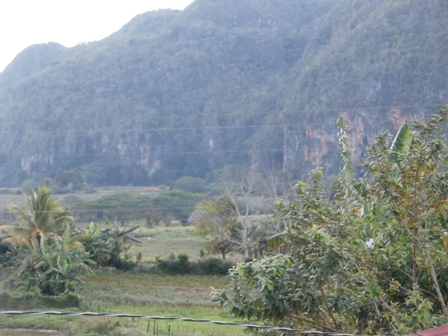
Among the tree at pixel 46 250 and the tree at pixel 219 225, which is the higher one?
the tree at pixel 46 250

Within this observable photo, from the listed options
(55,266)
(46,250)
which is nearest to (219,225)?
(55,266)

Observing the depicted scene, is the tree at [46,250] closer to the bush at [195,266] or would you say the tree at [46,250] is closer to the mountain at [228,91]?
the bush at [195,266]

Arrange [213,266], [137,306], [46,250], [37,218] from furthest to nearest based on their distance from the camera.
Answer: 1. [213,266]
2. [37,218]
3. [46,250]
4. [137,306]

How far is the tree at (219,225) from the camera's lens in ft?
105

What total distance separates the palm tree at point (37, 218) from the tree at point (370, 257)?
19.8m

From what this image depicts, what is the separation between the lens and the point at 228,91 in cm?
9175

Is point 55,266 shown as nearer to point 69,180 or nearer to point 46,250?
point 46,250

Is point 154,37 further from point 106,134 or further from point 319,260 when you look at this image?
point 319,260

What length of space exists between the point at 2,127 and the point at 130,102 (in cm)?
1925

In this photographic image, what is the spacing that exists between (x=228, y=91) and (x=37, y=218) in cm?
6851

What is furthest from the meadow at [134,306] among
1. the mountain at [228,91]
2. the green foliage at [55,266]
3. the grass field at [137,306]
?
the mountain at [228,91]

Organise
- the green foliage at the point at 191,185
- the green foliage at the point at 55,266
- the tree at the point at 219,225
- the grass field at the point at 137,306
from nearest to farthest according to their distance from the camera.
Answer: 1. the grass field at the point at 137,306
2. the green foliage at the point at 55,266
3. the tree at the point at 219,225
4. the green foliage at the point at 191,185

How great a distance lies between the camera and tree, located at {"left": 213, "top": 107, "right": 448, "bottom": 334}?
18.1ft

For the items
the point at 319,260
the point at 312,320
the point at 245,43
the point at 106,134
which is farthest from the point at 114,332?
the point at 245,43
